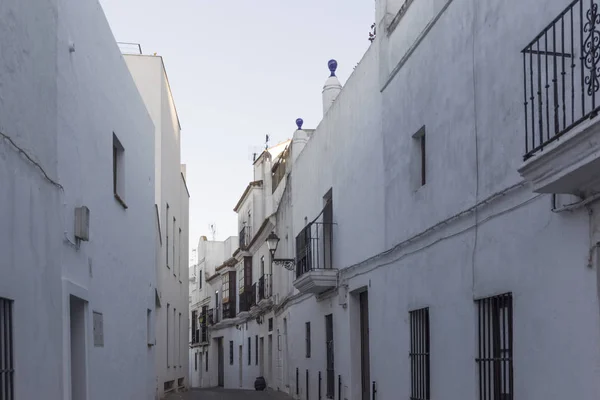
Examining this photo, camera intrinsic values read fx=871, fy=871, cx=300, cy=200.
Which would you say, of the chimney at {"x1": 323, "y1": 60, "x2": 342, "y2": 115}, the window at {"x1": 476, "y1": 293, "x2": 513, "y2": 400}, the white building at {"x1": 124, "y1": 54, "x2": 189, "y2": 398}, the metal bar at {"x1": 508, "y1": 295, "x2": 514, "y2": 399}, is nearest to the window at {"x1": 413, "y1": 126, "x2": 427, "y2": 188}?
the window at {"x1": 476, "y1": 293, "x2": 513, "y2": 400}

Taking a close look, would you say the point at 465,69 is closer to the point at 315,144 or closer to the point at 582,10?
the point at 582,10

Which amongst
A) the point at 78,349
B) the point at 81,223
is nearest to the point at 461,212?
the point at 81,223

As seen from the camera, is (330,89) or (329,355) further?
(330,89)

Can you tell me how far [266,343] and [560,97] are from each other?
24.4 m

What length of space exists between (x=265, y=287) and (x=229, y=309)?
11.4m

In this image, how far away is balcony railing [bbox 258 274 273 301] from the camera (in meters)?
28.5

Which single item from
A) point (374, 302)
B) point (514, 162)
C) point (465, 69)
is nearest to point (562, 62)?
point (514, 162)

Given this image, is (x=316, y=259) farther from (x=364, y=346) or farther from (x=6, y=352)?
(x=6, y=352)

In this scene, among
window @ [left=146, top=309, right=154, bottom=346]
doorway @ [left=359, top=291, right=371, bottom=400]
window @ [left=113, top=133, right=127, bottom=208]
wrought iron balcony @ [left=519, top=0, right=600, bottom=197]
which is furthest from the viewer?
window @ [left=146, top=309, right=154, bottom=346]

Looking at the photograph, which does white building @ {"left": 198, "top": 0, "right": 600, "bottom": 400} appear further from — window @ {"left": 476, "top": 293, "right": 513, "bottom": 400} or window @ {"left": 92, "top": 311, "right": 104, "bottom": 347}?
window @ {"left": 92, "top": 311, "right": 104, "bottom": 347}

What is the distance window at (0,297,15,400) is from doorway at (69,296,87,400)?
2.57 meters

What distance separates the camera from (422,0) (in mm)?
10773

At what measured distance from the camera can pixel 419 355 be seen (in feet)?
35.9

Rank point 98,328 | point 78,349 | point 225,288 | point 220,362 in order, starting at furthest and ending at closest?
point 220,362 < point 225,288 < point 98,328 < point 78,349
